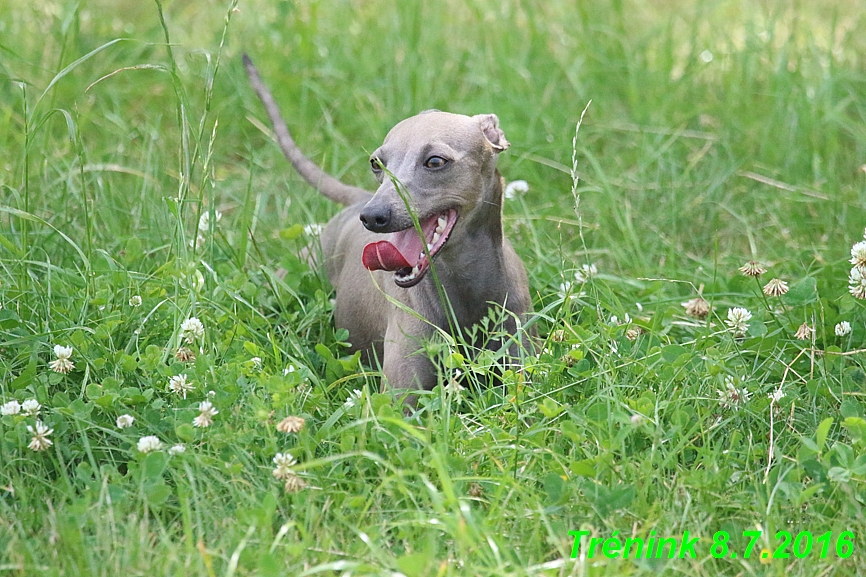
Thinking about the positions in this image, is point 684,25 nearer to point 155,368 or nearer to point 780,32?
point 780,32

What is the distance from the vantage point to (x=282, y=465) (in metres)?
2.41

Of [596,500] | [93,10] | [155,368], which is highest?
[93,10]

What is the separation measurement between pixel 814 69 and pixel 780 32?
1046mm

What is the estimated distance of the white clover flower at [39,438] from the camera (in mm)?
Result: 2465

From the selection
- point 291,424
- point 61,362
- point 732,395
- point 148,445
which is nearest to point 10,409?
point 61,362

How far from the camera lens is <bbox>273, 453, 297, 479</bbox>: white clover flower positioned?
239 centimetres

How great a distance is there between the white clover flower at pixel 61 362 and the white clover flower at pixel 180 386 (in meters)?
0.29

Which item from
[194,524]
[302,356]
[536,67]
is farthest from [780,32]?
[194,524]

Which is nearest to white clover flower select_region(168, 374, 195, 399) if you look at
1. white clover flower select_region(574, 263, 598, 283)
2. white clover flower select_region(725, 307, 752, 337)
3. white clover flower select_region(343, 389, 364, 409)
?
white clover flower select_region(343, 389, 364, 409)

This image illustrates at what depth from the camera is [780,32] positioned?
6051mm

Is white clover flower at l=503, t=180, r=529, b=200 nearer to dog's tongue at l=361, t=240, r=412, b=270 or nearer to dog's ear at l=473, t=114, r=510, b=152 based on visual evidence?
dog's ear at l=473, t=114, r=510, b=152

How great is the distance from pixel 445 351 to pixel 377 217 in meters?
0.42

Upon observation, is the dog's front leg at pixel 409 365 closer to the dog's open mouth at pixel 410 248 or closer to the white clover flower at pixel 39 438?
the dog's open mouth at pixel 410 248

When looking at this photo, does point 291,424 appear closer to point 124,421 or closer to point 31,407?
point 124,421
